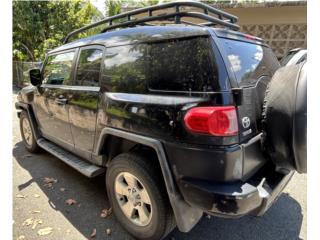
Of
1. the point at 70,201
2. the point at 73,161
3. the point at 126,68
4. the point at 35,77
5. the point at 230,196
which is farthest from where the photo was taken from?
the point at 35,77

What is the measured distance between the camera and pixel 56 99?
334 cm

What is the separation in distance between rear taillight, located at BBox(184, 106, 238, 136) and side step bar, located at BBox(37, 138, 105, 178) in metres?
1.50

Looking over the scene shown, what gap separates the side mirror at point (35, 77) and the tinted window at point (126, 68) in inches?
71.8

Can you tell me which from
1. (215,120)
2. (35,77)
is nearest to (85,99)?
(35,77)

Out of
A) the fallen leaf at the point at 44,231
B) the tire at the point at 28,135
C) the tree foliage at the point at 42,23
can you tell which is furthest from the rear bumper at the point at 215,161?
the tree foliage at the point at 42,23

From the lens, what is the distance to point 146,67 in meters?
2.17

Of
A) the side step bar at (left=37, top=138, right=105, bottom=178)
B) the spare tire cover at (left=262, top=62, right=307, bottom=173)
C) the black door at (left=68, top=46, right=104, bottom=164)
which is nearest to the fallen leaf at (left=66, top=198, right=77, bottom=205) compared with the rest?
the side step bar at (left=37, top=138, right=105, bottom=178)

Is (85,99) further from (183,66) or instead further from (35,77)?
(35,77)

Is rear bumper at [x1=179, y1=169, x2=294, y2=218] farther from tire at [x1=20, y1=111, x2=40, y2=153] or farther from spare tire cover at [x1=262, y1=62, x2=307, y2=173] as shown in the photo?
tire at [x1=20, y1=111, x2=40, y2=153]

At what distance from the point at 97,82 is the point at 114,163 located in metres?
0.93

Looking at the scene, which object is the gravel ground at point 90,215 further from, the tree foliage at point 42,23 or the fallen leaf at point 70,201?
the tree foliage at point 42,23

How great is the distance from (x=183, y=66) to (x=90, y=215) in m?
2.00

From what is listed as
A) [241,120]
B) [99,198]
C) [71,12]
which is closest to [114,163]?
[99,198]

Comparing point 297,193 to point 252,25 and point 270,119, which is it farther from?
point 252,25
